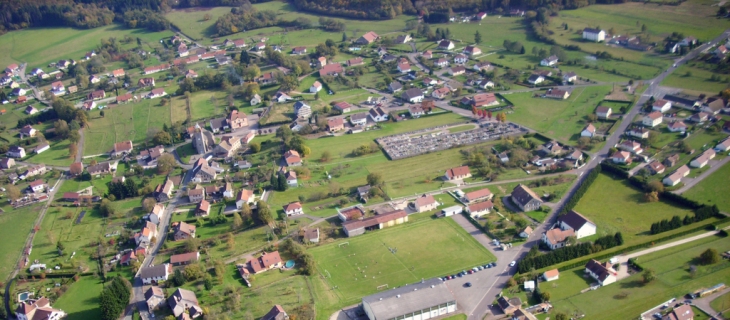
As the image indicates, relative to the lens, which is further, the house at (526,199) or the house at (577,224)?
the house at (526,199)

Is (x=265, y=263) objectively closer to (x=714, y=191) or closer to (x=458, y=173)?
(x=458, y=173)

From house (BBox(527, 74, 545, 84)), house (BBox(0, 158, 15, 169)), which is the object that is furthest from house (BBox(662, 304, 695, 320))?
house (BBox(0, 158, 15, 169))

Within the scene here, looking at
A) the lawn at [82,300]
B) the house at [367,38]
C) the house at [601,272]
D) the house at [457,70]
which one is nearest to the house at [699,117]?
the house at [601,272]

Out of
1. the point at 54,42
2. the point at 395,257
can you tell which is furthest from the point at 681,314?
the point at 54,42

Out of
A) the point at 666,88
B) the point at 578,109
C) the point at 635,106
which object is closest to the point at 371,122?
the point at 578,109

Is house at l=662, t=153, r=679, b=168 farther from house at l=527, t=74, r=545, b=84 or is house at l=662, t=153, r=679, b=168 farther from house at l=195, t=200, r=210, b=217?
house at l=195, t=200, r=210, b=217

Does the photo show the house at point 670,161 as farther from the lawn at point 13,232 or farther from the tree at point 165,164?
the lawn at point 13,232
